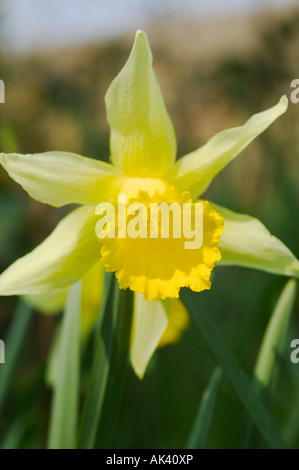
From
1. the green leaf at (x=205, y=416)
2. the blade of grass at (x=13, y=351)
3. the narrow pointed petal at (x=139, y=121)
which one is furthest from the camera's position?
the blade of grass at (x=13, y=351)

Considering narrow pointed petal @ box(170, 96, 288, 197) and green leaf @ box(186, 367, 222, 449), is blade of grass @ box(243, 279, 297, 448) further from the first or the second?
narrow pointed petal @ box(170, 96, 288, 197)

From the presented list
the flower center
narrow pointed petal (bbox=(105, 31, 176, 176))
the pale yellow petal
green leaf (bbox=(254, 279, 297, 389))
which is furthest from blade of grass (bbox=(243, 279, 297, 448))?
the pale yellow petal

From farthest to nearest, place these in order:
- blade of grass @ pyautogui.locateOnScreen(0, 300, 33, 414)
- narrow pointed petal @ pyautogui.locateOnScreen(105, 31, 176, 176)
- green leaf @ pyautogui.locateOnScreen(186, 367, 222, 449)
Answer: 1. blade of grass @ pyautogui.locateOnScreen(0, 300, 33, 414)
2. green leaf @ pyautogui.locateOnScreen(186, 367, 222, 449)
3. narrow pointed petal @ pyautogui.locateOnScreen(105, 31, 176, 176)

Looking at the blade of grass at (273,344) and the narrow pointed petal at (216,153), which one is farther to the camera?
the blade of grass at (273,344)

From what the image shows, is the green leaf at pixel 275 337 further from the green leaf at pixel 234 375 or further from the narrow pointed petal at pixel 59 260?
the narrow pointed petal at pixel 59 260

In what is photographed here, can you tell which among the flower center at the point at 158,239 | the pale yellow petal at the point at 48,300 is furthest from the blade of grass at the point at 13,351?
the flower center at the point at 158,239

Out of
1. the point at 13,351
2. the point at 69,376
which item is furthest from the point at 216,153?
the point at 13,351
